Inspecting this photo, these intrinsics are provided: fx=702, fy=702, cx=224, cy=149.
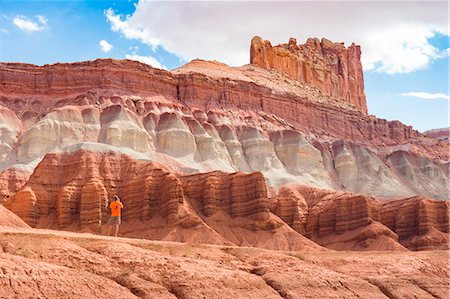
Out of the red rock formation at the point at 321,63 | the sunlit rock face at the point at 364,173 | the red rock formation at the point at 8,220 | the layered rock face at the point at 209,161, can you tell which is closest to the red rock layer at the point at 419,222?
the layered rock face at the point at 209,161

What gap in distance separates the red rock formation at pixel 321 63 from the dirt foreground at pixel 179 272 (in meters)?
91.4

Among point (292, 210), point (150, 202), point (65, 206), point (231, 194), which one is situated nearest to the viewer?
point (65, 206)

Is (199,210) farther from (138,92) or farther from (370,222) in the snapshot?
(138,92)

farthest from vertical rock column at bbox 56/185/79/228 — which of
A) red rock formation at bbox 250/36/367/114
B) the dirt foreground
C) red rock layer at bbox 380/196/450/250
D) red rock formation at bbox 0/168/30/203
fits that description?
red rock formation at bbox 250/36/367/114

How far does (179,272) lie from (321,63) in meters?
112

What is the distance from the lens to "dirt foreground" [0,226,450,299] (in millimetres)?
22172

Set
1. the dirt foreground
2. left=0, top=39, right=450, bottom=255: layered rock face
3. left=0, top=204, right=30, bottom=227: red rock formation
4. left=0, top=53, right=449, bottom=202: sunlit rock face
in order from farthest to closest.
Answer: left=0, top=53, right=449, bottom=202: sunlit rock face < left=0, top=39, right=450, bottom=255: layered rock face < left=0, top=204, right=30, bottom=227: red rock formation < the dirt foreground

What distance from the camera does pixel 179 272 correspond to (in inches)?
1013

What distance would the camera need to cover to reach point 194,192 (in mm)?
60750

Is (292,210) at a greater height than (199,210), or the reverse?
(292,210)

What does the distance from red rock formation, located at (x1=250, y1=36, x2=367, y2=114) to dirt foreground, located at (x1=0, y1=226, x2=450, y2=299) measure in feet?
300

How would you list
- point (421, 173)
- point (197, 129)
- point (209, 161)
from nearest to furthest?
point (209, 161)
point (197, 129)
point (421, 173)

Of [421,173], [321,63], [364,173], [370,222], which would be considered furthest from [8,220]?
[321,63]

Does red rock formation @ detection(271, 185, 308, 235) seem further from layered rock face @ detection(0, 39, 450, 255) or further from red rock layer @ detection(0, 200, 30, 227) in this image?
red rock layer @ detection(0, 200, 30, 227)
